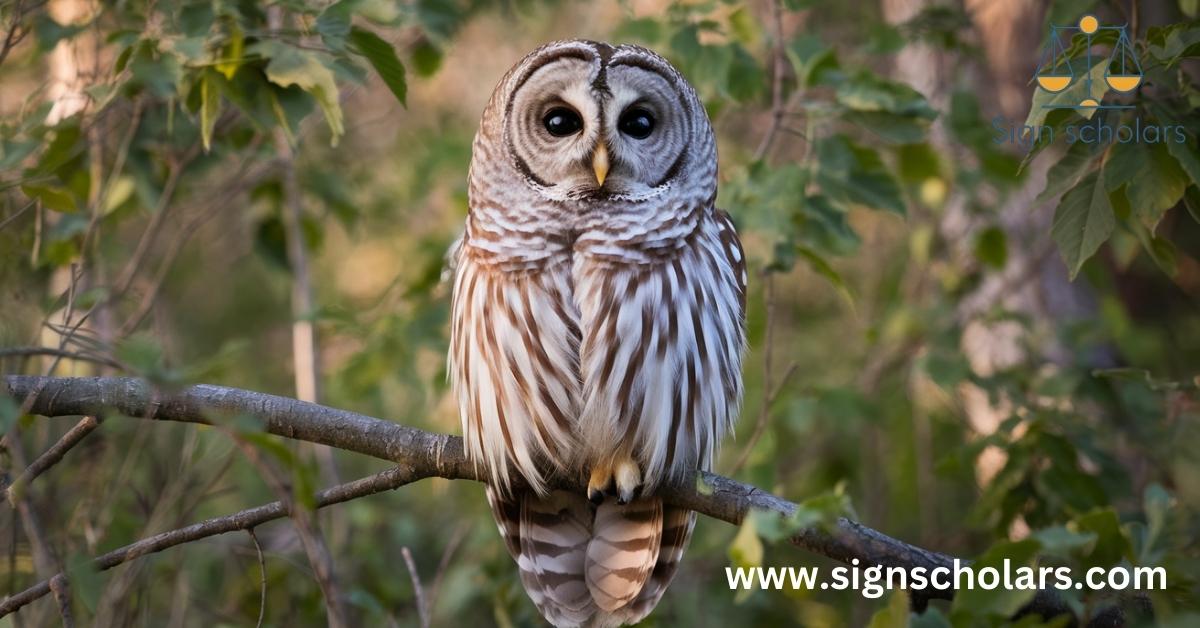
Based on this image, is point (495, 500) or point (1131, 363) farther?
point (1131, 363)

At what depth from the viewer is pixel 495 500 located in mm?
3146

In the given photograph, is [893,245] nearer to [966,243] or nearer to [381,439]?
[966,243]

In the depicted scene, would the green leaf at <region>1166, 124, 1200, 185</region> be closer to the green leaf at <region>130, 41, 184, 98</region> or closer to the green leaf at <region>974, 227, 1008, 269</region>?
the green leaf at <region>974, 227, 1008, 269</region>

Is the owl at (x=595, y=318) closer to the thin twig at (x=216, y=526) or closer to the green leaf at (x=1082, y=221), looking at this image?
the thin twig at (x=216, y=526)

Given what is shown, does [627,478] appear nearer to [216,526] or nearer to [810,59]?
[216,526]

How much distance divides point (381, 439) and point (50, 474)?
5.33 ft

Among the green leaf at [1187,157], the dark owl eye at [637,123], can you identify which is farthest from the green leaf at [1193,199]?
the dark owl eye at [637,123]

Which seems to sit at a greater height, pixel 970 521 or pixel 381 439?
pixel 381 439

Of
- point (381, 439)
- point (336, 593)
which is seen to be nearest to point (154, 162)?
point (381, 439)

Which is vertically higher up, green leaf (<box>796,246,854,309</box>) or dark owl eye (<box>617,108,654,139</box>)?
dark owl eye (<box>617,108,654,139</box>)

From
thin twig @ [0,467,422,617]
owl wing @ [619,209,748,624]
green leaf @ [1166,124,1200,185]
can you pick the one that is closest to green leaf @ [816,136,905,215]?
owl wing @ [619,209,748,624]

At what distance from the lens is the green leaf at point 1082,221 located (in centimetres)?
240

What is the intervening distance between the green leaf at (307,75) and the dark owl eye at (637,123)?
2.57 feet

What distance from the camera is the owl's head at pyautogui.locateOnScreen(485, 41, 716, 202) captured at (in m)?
2.89
